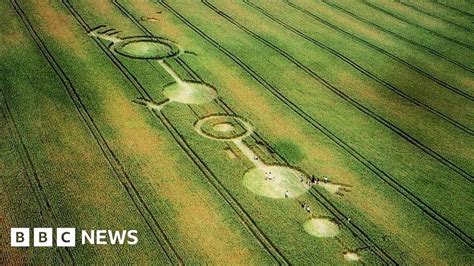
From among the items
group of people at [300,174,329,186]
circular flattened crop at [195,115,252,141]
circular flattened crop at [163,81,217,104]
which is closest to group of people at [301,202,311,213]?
group of people at [300,174,329,186]

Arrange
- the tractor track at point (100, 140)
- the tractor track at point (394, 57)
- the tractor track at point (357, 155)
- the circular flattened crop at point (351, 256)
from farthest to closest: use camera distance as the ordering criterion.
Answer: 1. the tractor track at point (394, 57)
2. the tractor track at point (357, 155)
3. the tractor track at point (100, 140)
4. the circular flattened crop at point (351, 256)

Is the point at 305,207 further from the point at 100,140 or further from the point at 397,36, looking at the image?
the point at 397,36

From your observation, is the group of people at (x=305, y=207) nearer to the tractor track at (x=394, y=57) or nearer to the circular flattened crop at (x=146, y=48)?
the tractor track at (x=394, y=57)

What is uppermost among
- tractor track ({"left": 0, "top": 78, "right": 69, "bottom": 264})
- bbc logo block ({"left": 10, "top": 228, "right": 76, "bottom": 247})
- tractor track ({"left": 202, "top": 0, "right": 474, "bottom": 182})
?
tractor track ({"left": 202, "top": 0, "right": 474, "bottom": 182})

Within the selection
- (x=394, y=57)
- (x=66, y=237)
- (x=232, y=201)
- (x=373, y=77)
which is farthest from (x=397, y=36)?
(x=66, y=237)

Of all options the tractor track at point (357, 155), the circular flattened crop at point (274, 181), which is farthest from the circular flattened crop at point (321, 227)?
the tractor track at point (357, 155)

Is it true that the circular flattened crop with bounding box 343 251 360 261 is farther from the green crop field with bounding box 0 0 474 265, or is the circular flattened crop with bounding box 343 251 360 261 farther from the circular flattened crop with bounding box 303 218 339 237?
the circular flattened crop with bounding box 303 218 339 237
